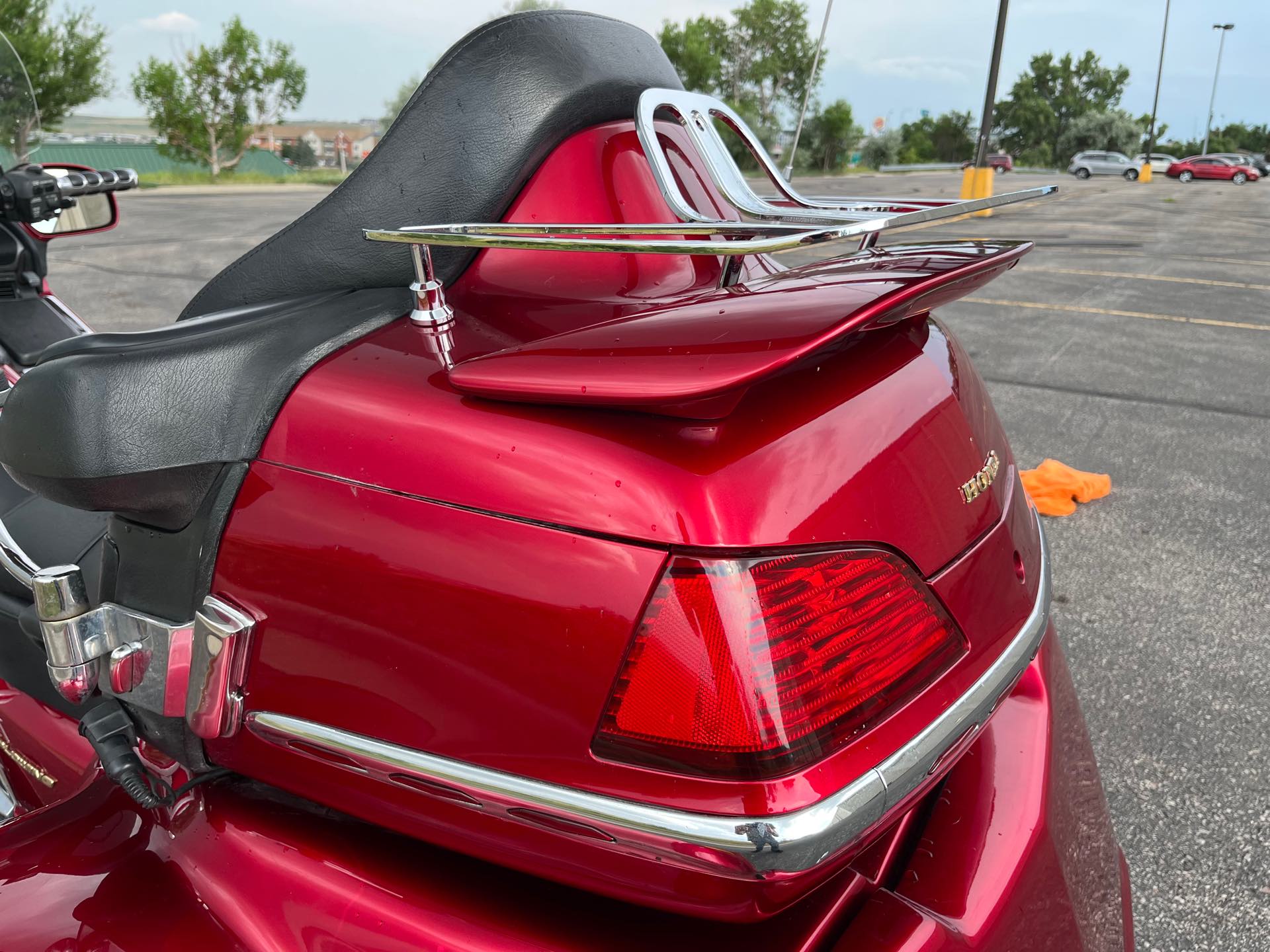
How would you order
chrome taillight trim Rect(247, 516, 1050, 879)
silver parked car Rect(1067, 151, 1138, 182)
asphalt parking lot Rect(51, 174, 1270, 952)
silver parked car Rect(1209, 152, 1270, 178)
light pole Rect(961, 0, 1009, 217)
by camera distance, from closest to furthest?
chrome taillight trim Rect(247, 516, 1050, 879) < asphalt parking lot Rect(51, 174, 1270, 952) < light pole Rect(961, 0, 1009, 217) < silver parked car Rect(1209, 152, 1270, 178) < silver parked car Rect(1067, 151, 1138, 182)

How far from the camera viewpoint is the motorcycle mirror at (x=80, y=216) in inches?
98.0

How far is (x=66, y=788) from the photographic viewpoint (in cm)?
155

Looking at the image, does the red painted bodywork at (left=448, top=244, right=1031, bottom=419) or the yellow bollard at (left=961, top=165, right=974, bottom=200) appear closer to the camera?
the red painted bodywork at (left=448, top=244, right=1031, bottom=419)

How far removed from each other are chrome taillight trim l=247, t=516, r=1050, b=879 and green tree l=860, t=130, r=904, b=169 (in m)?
58.6

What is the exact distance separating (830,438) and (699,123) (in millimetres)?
793

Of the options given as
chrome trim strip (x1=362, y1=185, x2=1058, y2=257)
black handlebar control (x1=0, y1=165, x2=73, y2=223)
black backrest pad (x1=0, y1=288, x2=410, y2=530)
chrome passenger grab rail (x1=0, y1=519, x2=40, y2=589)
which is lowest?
chrome passenger grab rail (x1=0, y1=519, x2=40, y2=589)

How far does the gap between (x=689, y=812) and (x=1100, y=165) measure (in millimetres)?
52750

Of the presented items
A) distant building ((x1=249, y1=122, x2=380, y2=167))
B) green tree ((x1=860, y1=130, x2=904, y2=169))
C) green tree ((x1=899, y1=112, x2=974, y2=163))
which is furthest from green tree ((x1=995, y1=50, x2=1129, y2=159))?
distant building ((x1=249, y1=122, x2=380, y2=167))

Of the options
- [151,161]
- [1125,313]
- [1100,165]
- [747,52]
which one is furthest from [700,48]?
[1125,313]

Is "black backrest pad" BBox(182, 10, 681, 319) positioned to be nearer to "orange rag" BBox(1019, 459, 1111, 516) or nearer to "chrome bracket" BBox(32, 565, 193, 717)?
"chrome bracket" BBox(32, 565, 193, 717)

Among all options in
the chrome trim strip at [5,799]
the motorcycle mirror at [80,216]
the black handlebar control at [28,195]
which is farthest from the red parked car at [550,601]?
the motorcycle mirror at [80,216]

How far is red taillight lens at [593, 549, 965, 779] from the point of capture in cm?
82

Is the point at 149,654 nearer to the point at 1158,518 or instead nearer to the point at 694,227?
the point at 694,227

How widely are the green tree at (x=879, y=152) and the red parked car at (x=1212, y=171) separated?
16581 mm
